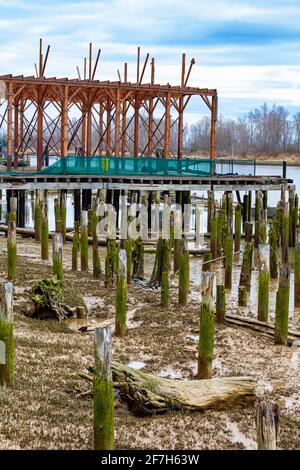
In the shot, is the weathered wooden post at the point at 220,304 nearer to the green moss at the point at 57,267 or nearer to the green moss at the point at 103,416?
the green moss at the point at 57,267

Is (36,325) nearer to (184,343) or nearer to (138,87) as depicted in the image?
(184,343)

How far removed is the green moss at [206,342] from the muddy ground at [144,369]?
0.31 m

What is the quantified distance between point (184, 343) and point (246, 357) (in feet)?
4.44

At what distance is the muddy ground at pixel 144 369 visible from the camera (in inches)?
383

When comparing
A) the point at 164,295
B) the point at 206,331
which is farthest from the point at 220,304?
the point at 206,331

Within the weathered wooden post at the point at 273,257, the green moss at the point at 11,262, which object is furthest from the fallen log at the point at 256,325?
the weathered wooden post at the point at 273,257

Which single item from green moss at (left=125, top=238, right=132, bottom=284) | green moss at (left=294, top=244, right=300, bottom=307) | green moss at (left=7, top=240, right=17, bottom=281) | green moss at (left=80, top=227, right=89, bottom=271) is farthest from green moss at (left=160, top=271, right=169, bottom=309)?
green moss at (left=80, top=227, right=89, bottom=271)

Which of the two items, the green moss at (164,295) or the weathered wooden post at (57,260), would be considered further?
the weathered wooden post at (57,260)

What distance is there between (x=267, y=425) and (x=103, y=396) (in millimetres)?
2026

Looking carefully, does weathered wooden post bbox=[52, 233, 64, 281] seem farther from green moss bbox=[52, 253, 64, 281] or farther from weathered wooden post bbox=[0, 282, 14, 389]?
weathered wooden post bbox=[0, 282, 14, 389]

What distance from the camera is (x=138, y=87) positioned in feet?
115

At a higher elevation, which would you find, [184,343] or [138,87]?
[138,87]

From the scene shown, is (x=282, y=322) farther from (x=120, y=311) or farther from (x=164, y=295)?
(x=164, y=295)
